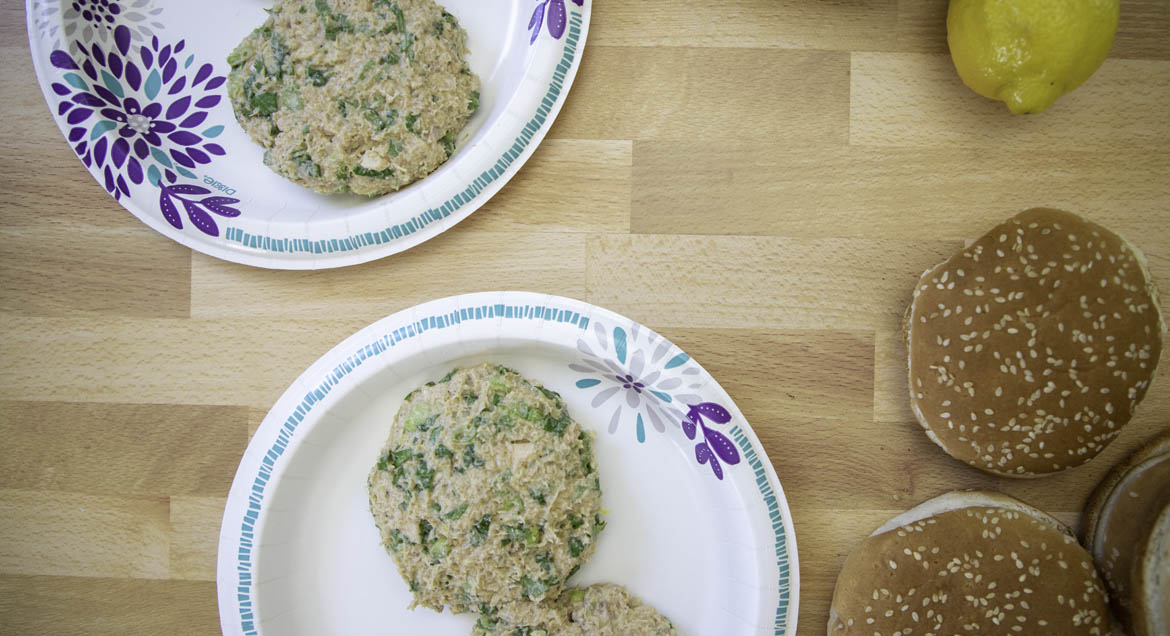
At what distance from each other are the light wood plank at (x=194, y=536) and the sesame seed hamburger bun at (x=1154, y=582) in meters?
1.61

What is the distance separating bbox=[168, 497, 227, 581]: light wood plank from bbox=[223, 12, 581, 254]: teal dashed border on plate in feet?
1.66

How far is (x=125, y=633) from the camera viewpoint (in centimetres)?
138

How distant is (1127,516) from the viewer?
1260mm

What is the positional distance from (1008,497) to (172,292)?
5.24 feet

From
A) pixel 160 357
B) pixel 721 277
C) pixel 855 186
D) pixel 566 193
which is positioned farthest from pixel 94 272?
pixel 855 186

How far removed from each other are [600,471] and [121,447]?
0.91 metres

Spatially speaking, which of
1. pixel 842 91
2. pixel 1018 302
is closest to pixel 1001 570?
pixel 1018 302

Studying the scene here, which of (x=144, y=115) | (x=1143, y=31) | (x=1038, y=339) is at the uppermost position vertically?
(x=1143, y=31)

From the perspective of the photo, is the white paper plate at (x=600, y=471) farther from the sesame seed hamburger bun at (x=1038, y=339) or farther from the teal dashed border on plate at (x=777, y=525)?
the sesame seed hamburger bun at (x=1038, y=339)

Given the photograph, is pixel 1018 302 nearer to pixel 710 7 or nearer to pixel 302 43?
pixel 710 7

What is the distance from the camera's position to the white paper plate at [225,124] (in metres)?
1.26

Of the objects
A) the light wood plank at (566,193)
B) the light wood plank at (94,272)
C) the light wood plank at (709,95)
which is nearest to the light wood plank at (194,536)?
the light wood plank at (94,272)

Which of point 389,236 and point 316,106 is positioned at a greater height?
point 316,106

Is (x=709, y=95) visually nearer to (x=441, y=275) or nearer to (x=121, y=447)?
(x=441, y=275)
